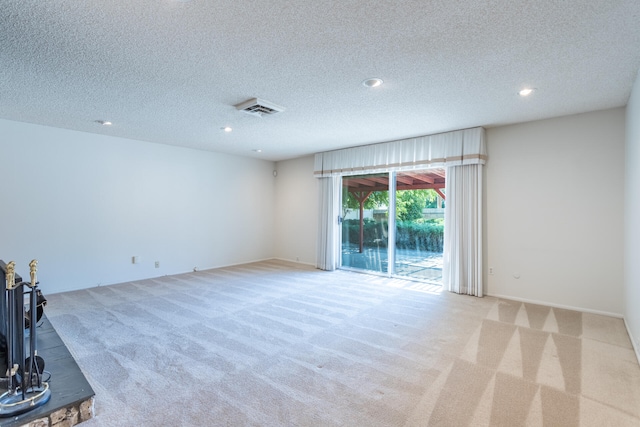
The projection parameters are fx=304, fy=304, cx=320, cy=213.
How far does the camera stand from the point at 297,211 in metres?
7.04

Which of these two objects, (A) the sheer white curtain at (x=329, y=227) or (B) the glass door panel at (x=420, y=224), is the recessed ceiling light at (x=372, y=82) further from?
(A) the sheer white curtain at (x=329, y=227)

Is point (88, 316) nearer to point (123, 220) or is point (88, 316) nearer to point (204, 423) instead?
point (123, 220)

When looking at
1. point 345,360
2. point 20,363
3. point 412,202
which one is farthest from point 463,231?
point 20,363

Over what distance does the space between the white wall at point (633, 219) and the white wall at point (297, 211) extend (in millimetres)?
4766

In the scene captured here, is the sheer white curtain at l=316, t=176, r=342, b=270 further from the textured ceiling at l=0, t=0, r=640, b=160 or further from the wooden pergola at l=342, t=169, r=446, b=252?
the textured ceiling at l=0, t=0, r=640, b=160

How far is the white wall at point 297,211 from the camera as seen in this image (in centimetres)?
675

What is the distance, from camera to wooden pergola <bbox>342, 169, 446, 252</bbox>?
16.4 ft

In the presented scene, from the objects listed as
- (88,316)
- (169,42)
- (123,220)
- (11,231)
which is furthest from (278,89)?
(11,231)

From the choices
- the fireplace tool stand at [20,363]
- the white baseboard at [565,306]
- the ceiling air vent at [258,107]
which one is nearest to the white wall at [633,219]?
the white baseboard at [565,306]

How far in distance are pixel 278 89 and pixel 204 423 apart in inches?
109

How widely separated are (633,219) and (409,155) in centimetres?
286

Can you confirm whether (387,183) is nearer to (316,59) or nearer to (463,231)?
(463,231)

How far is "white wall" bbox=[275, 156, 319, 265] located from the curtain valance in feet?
1.82

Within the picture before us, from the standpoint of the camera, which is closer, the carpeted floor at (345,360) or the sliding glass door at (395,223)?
the carpeted floor at (345,360)
